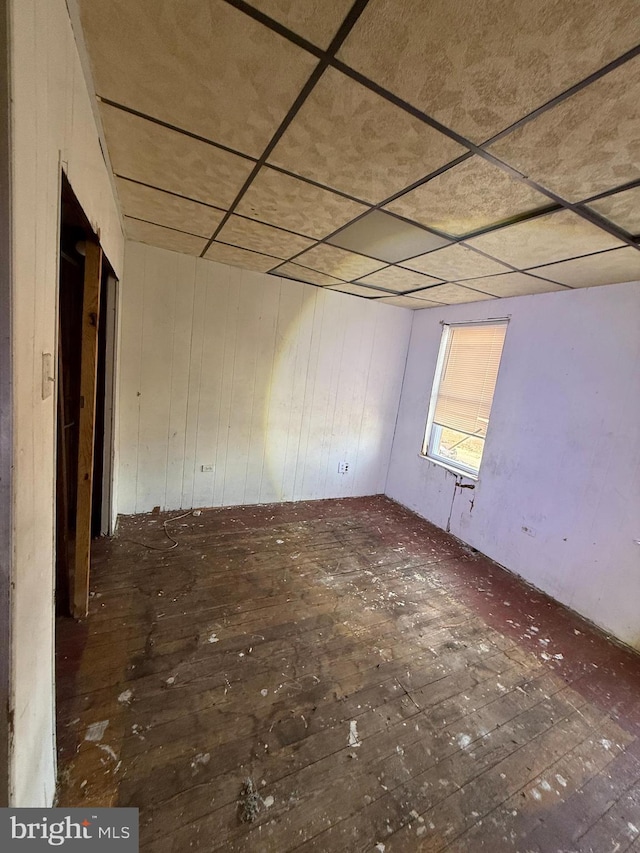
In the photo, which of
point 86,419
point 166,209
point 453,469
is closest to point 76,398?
point 86,419

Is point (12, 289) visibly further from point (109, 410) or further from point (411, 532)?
point (411, 532)

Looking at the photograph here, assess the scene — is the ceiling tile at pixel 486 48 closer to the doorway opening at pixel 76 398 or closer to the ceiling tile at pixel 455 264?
the ceiling tile at pixel 455 264

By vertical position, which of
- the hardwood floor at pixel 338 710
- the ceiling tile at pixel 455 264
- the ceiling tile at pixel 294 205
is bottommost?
the hardwood floor at pixel 338 710

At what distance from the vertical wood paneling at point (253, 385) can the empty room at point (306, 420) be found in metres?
0.03

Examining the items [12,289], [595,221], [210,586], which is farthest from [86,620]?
[595,221]

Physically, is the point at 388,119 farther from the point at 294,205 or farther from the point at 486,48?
the point at 294,205

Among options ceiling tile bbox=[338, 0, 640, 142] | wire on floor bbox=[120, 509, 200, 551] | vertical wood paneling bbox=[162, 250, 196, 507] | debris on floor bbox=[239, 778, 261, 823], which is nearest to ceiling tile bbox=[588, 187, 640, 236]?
ceiling tile bbox=[338, 0, 640, 142]

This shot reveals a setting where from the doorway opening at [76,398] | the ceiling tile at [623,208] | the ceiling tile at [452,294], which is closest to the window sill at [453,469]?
the ceiling tile at [452,294]

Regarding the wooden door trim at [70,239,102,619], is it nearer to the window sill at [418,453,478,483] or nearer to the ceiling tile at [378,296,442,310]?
the ceiling tile at [378,296,442,310]

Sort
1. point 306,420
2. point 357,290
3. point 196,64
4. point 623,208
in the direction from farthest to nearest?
point 306,420 → point 357,290 → point 623,208 → point 196,64

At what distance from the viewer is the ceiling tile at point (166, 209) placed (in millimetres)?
2039

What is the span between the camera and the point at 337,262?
9.51 ft

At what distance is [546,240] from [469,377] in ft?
6.18

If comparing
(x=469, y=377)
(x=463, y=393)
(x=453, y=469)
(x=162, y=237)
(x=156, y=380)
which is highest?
(x=162, y=237)
